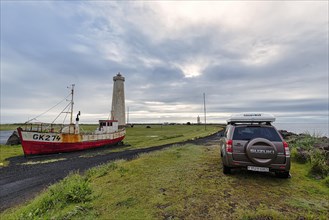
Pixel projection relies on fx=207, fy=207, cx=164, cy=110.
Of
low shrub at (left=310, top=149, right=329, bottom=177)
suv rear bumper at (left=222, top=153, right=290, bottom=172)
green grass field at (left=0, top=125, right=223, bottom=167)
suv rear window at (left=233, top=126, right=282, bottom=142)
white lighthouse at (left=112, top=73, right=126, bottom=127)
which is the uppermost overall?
white lighthouse at (left=112, top=73, right=126, bottom=127)

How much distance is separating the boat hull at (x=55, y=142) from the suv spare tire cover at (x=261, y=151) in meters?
21.0

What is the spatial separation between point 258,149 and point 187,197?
108 inches

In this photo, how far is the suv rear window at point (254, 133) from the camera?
694 cm

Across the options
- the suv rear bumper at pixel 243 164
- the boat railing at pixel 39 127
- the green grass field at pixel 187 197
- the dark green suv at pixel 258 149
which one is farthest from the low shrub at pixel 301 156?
the boat railing at pixel 39 127

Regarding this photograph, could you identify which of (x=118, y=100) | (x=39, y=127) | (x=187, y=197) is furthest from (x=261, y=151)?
(x=118, y=100)

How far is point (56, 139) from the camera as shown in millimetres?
21969

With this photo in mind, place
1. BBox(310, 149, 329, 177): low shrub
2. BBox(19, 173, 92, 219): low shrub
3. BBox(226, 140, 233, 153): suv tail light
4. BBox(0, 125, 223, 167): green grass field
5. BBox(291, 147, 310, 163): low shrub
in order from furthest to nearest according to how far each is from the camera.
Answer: BBox(0, 125, 223, 167): green grass field → BBox(291, 147, 310, 163): low shrub → BBox(310, 149, 329, 177): low shrub → BBox(226, 140, 233, 153): suv tail light → BBox(19, 173, 92, 219): low shrub

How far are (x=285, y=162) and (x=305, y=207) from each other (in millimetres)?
1677

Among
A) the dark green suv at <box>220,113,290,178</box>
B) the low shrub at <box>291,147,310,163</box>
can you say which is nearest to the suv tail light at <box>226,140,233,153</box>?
the dark green suv at <box>220,113,290,178</box>

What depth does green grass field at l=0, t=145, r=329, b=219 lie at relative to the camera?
4.74m

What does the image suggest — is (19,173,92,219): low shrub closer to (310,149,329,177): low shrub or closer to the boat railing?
(310,149,329,177): low shrub

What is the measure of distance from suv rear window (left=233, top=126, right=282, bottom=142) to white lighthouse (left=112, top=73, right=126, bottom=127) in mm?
35937

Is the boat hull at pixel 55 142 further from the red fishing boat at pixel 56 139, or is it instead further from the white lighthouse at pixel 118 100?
the white lighthouse at pixel 118 100

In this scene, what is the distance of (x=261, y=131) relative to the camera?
7.13 m
